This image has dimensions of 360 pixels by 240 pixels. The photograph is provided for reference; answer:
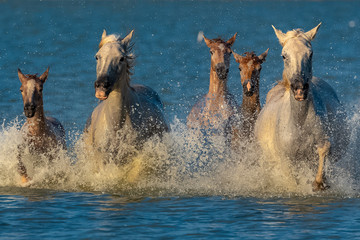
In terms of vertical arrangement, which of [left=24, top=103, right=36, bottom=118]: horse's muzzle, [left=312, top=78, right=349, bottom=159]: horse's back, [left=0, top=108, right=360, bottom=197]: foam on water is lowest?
[left=0, top=108, right=360, bottom=197]: foam on water

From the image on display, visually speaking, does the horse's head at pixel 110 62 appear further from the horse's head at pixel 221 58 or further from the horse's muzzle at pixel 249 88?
the horse's head at pixel 221 58

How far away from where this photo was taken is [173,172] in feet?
46.1

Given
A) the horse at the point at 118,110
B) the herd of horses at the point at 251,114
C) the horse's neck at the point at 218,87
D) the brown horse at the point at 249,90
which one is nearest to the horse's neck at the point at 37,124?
the herd of horses at the point at 251,114

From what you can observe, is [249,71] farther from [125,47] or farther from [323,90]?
[125,47]

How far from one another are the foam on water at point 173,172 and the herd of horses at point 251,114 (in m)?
0.18

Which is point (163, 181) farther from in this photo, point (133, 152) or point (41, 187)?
point (41, 187)

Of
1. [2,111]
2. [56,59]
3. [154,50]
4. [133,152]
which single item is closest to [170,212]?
[133,152]

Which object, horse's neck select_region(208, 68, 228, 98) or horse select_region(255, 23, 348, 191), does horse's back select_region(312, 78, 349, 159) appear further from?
horse's neck select_region(208, 68, 228, 98)

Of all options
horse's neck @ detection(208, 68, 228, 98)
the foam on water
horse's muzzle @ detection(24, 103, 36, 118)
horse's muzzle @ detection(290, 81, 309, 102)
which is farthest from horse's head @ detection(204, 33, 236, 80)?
horse's muzzle @ detection(290, 81, 309, 102)

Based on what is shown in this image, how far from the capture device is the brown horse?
14.8m

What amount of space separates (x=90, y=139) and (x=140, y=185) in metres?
1.01

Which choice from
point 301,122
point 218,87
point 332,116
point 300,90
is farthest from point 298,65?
point 218,87

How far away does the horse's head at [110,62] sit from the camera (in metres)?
12.4

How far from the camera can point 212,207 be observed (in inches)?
491
